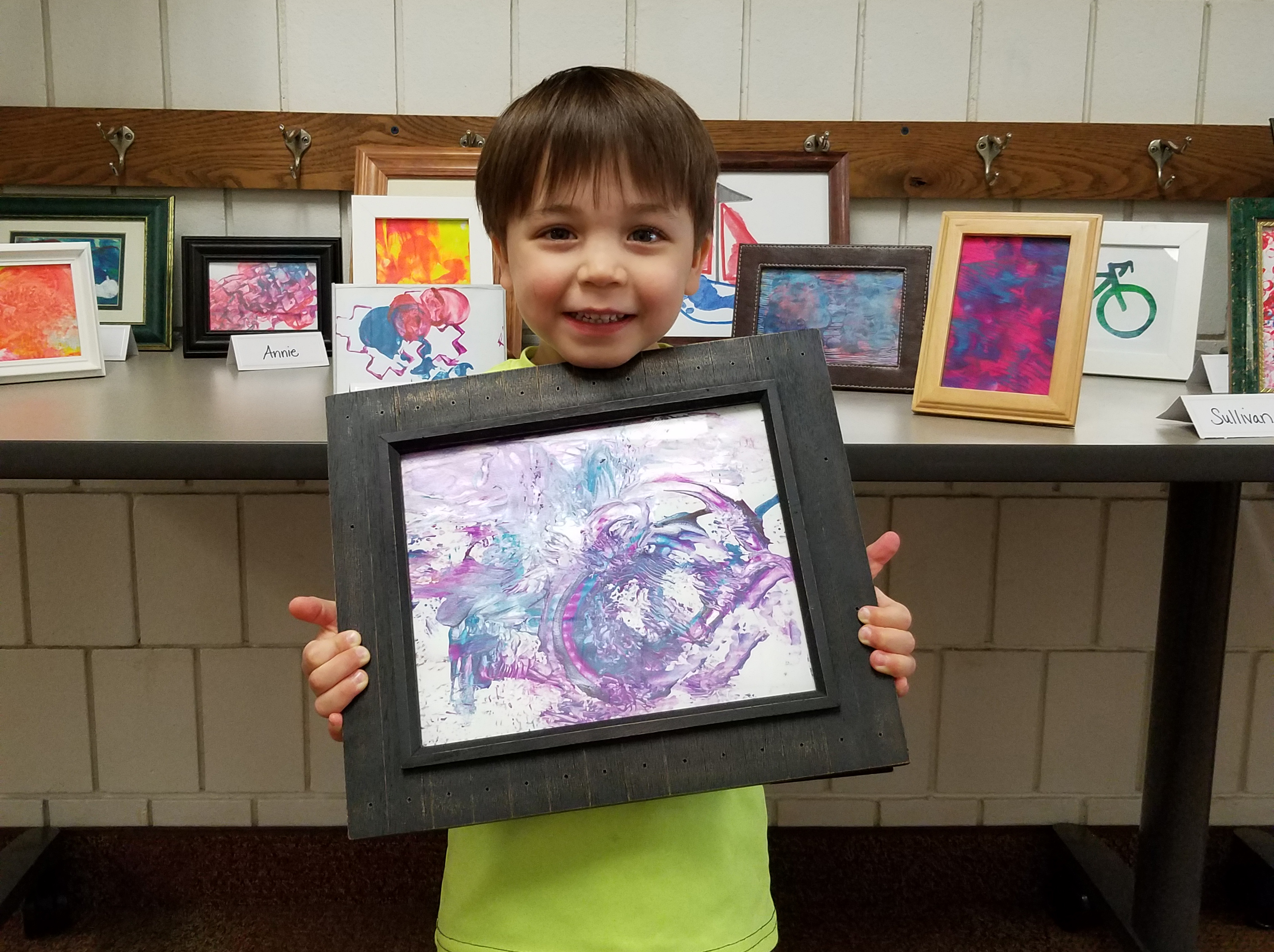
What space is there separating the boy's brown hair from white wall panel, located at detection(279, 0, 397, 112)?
808 millimetres

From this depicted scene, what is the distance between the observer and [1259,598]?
65.7 inches

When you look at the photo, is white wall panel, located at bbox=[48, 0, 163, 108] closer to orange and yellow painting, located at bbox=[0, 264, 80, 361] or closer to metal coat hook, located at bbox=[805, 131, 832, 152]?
orange and yellow painting, located at bbox=[0, 264, 80, 361]

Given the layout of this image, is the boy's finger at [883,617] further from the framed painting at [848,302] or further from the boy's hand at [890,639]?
the framed painting at [848,302]

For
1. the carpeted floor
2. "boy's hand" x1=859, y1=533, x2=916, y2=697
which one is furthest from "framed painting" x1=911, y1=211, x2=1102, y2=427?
the carpeted floor

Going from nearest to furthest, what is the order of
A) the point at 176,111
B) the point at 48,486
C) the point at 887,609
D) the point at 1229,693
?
the point at 887,609 < the point at 176,111 < the point at 48,486 < the point at 1229,693

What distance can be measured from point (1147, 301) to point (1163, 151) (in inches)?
12.5

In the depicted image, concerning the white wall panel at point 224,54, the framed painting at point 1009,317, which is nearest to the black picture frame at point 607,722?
the framed painting at point 1009,317

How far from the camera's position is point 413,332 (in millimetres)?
1113

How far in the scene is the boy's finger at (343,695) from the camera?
0.69 metres

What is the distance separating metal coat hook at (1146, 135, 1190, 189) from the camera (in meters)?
1.49

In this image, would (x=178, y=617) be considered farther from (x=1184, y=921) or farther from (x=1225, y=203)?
(x=1225, y=203)

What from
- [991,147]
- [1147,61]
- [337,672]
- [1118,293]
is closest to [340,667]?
[337,672]

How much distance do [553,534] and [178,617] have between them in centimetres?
113

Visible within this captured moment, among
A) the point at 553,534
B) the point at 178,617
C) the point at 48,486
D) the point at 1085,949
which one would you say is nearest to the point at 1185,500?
the point at 1085,949
